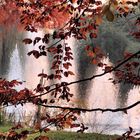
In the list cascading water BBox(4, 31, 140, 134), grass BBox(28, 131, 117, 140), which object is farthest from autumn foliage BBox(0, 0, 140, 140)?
cascading water BBox(4, 31, 140, 134)

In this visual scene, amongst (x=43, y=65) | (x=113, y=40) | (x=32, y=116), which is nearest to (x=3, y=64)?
(x=43, y=65)

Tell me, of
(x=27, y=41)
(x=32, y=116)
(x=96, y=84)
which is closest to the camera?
(x=27, y=41)

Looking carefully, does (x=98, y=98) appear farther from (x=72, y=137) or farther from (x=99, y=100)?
(x=72, y=137)

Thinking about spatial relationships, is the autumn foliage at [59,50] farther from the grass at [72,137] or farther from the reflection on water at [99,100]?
the reflection on water at [99,100]

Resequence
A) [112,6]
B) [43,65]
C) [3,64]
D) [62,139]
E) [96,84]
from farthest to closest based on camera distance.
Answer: [43,65]
[3,64]
[96,84]
[62,139]
[112,6]

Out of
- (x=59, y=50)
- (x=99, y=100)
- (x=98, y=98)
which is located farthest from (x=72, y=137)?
(x=98, y=98)

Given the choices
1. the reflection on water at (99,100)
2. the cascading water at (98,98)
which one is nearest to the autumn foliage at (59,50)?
the reflection on water at (99,100)

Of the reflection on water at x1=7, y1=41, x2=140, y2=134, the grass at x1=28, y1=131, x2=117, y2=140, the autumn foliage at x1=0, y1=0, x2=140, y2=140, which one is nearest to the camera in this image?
the autumn foliage at x1=0, y1=0, x2=140, y2=140

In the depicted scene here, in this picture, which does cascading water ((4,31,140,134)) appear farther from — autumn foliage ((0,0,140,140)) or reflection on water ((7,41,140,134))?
autumn foliage ((0,0,140,140))

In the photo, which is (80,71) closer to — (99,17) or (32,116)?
(32,116)

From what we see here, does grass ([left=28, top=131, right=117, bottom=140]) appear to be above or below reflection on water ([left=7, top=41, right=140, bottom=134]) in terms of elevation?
below

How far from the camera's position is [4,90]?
363cm

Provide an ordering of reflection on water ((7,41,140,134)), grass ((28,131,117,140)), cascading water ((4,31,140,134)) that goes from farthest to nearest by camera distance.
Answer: cascading water ((4,31,140,134)), reflection on water ((7,41,140,134)), grass ((28,131,117,140))

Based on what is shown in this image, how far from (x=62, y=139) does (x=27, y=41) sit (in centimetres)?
390
